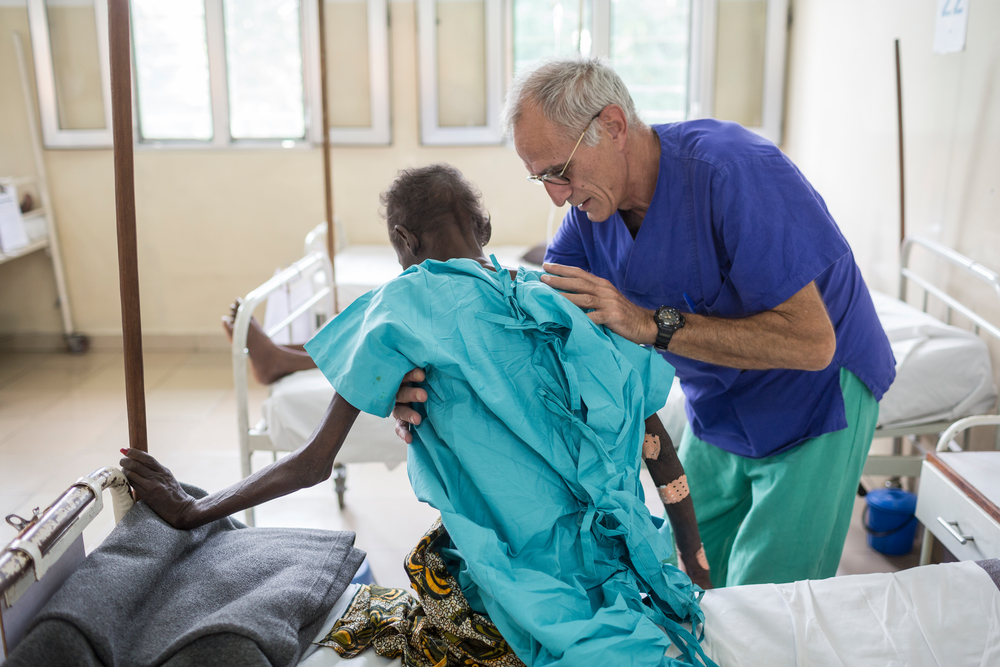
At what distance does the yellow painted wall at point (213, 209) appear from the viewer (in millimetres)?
4301

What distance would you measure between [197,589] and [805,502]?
1115 mm

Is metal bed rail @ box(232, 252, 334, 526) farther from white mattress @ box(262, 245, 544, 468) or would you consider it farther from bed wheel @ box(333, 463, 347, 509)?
bed wheel @ box(333, 463, 347, 509)

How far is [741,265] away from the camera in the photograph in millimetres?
1291

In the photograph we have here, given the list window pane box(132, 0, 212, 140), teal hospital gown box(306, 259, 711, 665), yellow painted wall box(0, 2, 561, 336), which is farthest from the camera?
yellow painted wall box(0, 2, 561, 336)

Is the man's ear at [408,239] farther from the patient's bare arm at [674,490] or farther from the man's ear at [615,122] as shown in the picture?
the patient's bare arm at [674,490]

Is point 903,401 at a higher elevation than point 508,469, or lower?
lower

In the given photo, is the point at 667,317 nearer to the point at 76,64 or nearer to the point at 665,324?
the point at 665,324

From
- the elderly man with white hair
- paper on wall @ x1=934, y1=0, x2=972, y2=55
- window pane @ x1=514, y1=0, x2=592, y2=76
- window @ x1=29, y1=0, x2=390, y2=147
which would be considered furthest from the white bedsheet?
window pane @ x1=514, y1=0, x2=592, y2=76

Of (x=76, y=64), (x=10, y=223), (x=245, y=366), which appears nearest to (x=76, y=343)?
(x=10, y=223)

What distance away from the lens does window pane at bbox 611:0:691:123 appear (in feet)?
13.5

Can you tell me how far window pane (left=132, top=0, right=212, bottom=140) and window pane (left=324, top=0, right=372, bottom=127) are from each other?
28.5 inches

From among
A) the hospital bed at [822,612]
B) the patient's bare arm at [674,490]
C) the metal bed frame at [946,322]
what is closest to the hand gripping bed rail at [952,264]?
the metal bed frame at [946,322]

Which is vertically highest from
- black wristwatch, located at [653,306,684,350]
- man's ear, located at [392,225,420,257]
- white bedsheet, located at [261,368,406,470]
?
man's ear, located at [392,225,420,257]

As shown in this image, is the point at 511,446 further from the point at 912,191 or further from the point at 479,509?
the point at 912,191
